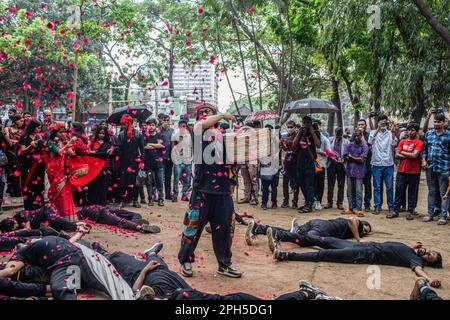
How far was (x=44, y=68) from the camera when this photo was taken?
20.6 m

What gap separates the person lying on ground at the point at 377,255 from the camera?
5.64 m

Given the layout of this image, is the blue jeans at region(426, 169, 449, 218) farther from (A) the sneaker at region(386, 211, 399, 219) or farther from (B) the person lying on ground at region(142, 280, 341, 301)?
(B) the person lying on ground at region(142, 280, 341, 301)

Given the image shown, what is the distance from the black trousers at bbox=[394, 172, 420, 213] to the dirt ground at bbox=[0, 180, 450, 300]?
453 mm

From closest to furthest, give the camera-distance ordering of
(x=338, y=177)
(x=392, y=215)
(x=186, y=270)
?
1. (x=186, y=270)
2. (x=392, y=215)
3. (x=338, y=177)

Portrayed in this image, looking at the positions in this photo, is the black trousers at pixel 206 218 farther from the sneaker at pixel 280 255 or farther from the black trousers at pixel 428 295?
the black trousers at pixel 428 295

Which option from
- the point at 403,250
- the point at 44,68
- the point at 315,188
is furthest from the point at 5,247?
the point at 44,68

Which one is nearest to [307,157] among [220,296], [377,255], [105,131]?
[377,255]

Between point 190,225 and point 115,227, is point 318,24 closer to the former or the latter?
point 115,227

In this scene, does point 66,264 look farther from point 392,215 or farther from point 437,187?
point 437,187

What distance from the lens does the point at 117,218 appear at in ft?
24.3

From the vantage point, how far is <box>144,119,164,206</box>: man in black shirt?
10.1 meters

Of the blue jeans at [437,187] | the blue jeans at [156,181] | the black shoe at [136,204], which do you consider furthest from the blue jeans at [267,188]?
the blue jeans at [437,187]

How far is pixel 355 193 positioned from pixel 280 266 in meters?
4.37
